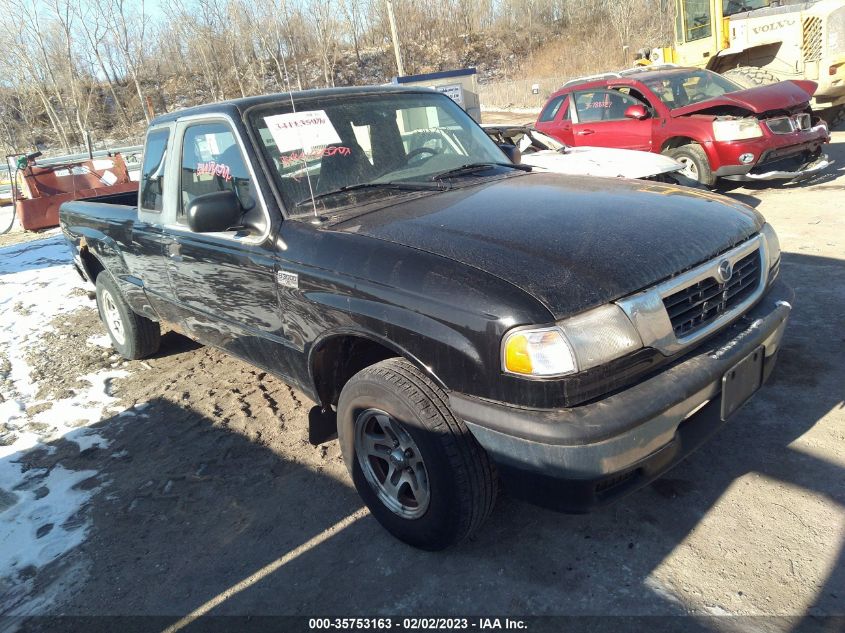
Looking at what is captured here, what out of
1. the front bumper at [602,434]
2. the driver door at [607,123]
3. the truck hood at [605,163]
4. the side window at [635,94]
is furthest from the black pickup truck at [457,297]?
the side window at [635,94]

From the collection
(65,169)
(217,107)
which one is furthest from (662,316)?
(65,169)

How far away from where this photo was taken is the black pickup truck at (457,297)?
2.07 metres

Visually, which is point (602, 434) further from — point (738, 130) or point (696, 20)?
point (696, 20)


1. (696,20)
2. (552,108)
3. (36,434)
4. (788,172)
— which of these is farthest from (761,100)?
(36,434)

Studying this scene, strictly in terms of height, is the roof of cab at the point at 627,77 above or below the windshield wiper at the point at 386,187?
above

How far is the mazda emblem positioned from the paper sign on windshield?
1941 mm

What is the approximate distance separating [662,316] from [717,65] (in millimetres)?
12413

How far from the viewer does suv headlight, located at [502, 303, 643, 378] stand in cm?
202

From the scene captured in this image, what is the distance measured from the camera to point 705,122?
826cm

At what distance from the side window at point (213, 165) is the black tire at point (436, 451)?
123 cm

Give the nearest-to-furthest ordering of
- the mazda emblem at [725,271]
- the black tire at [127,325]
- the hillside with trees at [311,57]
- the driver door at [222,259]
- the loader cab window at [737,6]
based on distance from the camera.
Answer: the mazda emblem at [725,271] < the driver door at [222,259] < the black tire at [127,325] < the loader cab window at [737,6] < the hillside with trees at [311,57]

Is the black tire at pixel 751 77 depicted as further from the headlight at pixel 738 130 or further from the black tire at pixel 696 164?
the black tire at pixel 696 164

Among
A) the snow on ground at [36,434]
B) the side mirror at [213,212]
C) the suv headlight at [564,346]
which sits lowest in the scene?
the snow on ground at [36,434]

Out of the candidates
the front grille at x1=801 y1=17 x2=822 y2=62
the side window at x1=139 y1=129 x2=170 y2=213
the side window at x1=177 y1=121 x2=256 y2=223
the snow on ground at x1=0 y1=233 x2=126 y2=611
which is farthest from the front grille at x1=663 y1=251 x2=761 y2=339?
the front grille at x1=801 y1=17 x2=822 y2=62
